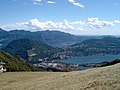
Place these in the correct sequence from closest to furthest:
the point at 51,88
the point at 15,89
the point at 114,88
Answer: the point at 114,88 < the point at 51,88 < the point at 15,89

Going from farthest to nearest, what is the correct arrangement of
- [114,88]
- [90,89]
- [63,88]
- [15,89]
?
[15,89], [63,88], [90,89], [114,88]

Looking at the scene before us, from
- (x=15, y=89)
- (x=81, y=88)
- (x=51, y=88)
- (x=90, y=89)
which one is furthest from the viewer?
(x=15, y=89)

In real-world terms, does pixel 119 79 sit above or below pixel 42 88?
above

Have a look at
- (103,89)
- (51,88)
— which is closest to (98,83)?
(103,89)

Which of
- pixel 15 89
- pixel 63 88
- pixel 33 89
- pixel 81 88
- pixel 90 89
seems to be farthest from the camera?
pixel 15 89

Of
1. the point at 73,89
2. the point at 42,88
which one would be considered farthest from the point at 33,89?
the point at 73,89

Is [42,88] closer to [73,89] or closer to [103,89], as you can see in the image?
[73,89]

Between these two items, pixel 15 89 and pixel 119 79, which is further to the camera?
pixel 15 89

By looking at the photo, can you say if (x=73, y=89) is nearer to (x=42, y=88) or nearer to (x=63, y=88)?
(x=63, y=88)

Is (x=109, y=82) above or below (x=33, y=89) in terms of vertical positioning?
above
